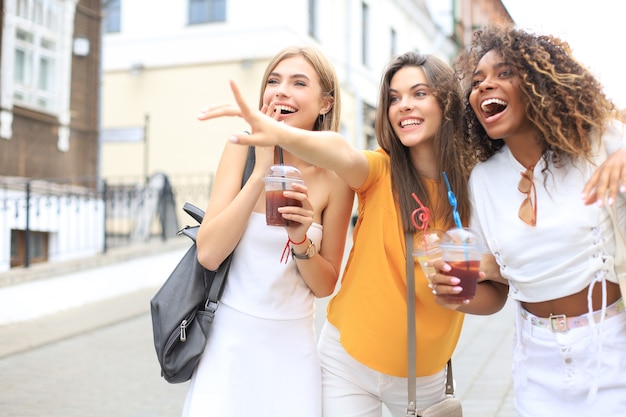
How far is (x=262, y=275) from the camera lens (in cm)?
252

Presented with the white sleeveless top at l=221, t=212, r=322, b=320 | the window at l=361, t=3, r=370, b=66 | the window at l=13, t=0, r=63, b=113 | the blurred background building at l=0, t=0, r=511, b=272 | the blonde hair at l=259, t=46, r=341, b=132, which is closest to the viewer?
the white sleeveless top at l=221, t=212, r=322, b=320

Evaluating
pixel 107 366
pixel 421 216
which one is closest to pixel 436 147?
pixel 421 216

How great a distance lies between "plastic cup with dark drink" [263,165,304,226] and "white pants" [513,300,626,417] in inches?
35.9

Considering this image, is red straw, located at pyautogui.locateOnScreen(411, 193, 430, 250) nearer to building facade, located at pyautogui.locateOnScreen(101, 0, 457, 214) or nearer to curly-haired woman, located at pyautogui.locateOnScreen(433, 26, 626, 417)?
curly-haired woman, located at pyautogui.locateOnScreen(433, 26, 626, 417)

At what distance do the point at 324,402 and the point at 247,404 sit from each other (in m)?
0.31

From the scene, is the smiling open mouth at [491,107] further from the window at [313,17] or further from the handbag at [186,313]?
the window at [313,17]

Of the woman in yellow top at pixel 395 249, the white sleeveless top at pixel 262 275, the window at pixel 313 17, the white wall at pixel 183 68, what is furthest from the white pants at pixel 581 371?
the window at pixel 313 17

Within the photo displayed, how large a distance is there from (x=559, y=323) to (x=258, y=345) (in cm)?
104

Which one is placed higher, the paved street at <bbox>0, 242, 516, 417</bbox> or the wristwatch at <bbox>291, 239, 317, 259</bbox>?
the wristwatch at <bbox>291, 239, 317, 259</bbox>

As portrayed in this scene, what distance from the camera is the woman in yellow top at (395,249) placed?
248cm

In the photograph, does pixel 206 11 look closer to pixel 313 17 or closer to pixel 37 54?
pixel 313 17

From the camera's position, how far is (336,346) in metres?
2.63

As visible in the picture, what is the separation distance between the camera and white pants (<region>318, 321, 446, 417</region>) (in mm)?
2551

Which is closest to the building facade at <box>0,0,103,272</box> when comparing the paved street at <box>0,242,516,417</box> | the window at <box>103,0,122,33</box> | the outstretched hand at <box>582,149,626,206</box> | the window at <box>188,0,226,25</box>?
the paved street at <box>0,242,516,417</box>
